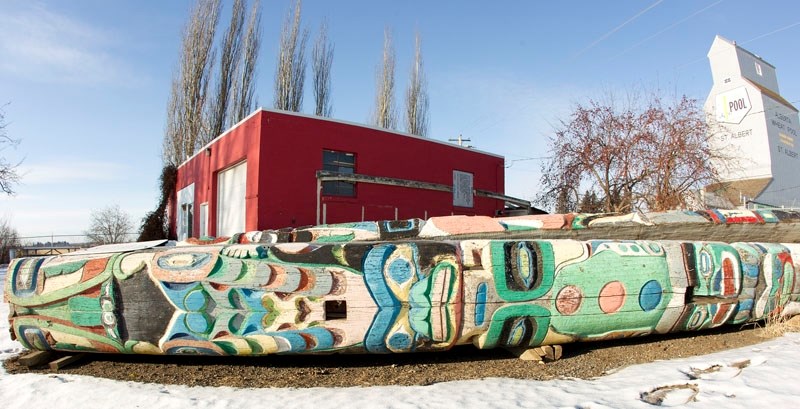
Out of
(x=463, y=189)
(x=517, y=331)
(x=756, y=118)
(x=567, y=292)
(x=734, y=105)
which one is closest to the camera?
(x=517, y=331)

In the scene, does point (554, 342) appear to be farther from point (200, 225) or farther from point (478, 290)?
point (200, 225)

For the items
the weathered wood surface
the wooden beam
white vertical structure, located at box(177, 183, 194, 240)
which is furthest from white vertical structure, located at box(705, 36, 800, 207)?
white vertical structure, located at box(177, 183, 194, 240)

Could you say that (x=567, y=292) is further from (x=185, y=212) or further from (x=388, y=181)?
(x=185, y=212)

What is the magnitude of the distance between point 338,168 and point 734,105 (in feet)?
96.4

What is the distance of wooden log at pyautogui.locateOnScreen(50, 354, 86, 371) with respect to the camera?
3.72m

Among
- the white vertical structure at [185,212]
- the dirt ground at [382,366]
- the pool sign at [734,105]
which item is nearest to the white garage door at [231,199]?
the white vertical structure at [185,212]

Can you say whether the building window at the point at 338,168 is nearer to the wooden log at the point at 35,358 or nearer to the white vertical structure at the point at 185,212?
the white vertical structure at the point at 185,212

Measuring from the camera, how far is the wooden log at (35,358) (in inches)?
150

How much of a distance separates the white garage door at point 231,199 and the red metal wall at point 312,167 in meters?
0.26

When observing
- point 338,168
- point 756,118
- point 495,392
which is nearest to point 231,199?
point 338,168

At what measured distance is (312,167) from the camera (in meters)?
11.2

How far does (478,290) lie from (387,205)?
9.14 metres

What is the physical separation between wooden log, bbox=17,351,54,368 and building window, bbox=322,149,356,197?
25.4 ft

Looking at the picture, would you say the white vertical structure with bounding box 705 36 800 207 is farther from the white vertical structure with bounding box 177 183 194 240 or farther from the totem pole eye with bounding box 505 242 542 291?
the white vertical structure with bounding box 177 183 194 240
